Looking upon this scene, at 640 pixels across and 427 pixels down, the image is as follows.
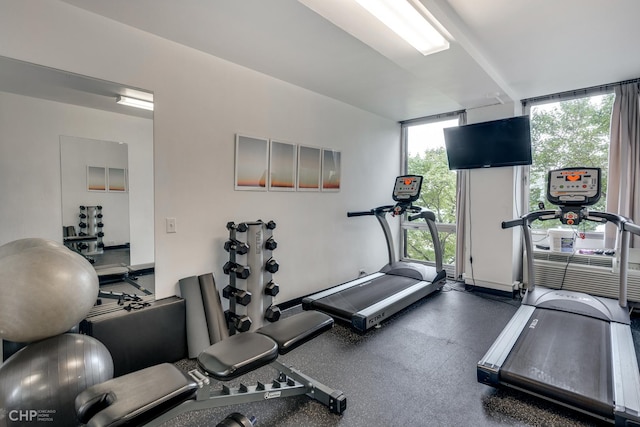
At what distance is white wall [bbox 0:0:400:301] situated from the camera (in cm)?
218

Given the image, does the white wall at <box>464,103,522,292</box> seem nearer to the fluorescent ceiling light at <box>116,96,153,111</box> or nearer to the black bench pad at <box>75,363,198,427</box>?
the fluorescent ceiling light at <box>116,96,153,111</box>

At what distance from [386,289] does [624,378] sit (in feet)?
7.22

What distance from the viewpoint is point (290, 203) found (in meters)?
3.80

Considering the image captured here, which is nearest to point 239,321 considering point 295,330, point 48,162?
point 295,330

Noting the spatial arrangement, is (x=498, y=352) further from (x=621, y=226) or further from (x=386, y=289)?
(x=621, y=226)

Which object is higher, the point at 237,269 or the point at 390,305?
the point at 237,269

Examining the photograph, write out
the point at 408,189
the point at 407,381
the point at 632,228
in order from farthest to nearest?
the point at 408,189 → the point at 632,228 → the point at 407,381

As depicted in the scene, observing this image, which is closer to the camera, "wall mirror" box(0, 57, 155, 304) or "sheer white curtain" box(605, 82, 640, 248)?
"wall mirror" box(0, 57, 155, 304)

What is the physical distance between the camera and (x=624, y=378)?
2010mm

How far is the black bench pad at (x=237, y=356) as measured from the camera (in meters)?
1.46

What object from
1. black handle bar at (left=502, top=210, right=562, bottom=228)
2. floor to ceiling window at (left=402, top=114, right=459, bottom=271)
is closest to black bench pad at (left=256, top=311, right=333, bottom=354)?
black handle bar at (left=502, top=210, right=562, bottom=228)

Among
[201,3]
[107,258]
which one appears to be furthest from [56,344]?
[201,3]

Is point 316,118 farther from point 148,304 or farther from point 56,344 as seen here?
point 56,344

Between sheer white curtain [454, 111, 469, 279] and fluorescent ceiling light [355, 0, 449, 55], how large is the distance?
2.38 meters
